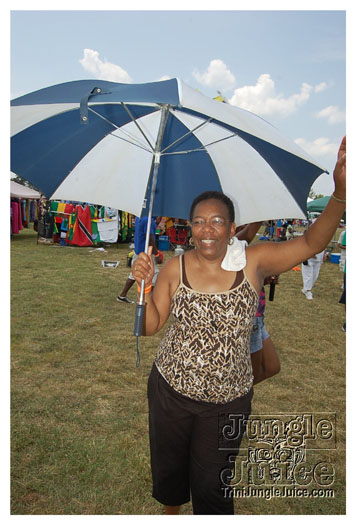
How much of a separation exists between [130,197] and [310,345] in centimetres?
442

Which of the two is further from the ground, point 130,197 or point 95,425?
point 130,197

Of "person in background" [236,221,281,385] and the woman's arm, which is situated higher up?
the woman's arm

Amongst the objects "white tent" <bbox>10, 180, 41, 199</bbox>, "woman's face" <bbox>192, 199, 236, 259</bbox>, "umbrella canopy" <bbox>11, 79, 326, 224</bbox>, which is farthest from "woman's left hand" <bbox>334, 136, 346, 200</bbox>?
"white tent" <bbox>10, 180, 41, 199</bbox>

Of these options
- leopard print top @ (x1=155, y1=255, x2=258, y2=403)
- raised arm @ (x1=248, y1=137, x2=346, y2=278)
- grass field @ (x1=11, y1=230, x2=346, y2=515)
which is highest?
raised arm @ (x1=248, y1=137, x2=346, y2=278)

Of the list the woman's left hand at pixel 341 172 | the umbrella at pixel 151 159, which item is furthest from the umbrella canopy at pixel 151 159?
the woman's left hand at pixel 341 172

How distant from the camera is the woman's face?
2.07 m

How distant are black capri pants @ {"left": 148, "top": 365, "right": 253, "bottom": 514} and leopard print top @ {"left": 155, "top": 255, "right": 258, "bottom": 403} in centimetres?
7

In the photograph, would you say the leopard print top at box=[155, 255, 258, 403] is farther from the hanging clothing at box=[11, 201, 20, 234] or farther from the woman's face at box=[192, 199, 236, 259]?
the hanging clothing at box=[11, 201, 20, 234]

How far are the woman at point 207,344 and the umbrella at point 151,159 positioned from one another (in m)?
0.51

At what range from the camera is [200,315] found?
6.44 ft

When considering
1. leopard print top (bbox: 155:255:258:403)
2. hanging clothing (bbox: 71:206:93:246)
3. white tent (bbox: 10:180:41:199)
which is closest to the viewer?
leopard print top (bbox: 155:255:258:403)

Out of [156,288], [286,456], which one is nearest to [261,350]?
[286,456]

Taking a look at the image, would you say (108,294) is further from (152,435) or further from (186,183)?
(152,435)
